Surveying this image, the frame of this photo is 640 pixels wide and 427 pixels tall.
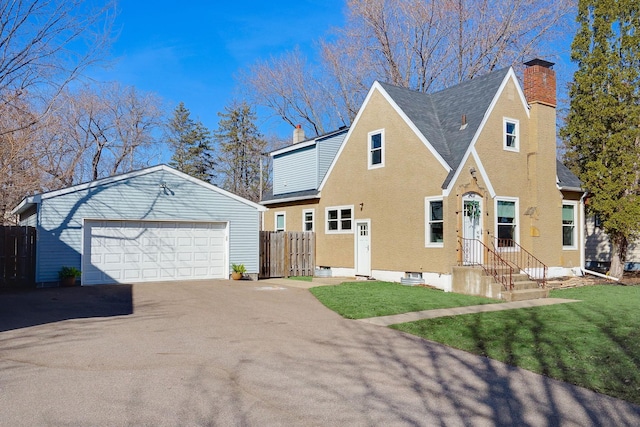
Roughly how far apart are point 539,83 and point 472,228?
19.7 ft

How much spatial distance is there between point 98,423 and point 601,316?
9.37 meters

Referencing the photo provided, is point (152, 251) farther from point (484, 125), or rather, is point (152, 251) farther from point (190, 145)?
point (190, 145)

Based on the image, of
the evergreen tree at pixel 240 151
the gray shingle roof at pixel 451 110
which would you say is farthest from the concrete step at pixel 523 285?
the evergreen tree at pixel 240 151

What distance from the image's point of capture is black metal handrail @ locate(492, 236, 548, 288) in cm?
1642

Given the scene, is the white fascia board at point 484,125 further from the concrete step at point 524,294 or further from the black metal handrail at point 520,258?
the concrete step at point 524,294

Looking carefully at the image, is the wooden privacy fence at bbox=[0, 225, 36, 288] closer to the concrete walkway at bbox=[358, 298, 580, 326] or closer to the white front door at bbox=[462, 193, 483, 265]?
the concrete walkway at bbox=[358, 298, 580, 326]

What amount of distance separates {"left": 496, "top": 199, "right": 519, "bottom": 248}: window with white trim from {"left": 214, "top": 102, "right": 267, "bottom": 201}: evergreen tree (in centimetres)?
3035

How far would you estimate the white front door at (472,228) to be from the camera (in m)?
15.8

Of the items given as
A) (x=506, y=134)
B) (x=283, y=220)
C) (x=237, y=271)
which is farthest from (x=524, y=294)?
(x=283, y=220)

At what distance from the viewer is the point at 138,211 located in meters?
17.0

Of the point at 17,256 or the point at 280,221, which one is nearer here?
the point at 17,256

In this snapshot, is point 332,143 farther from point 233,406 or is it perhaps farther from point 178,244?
point 233,406

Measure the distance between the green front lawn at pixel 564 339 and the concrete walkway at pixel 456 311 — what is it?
14.2 inches

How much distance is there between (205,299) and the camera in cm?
1313
